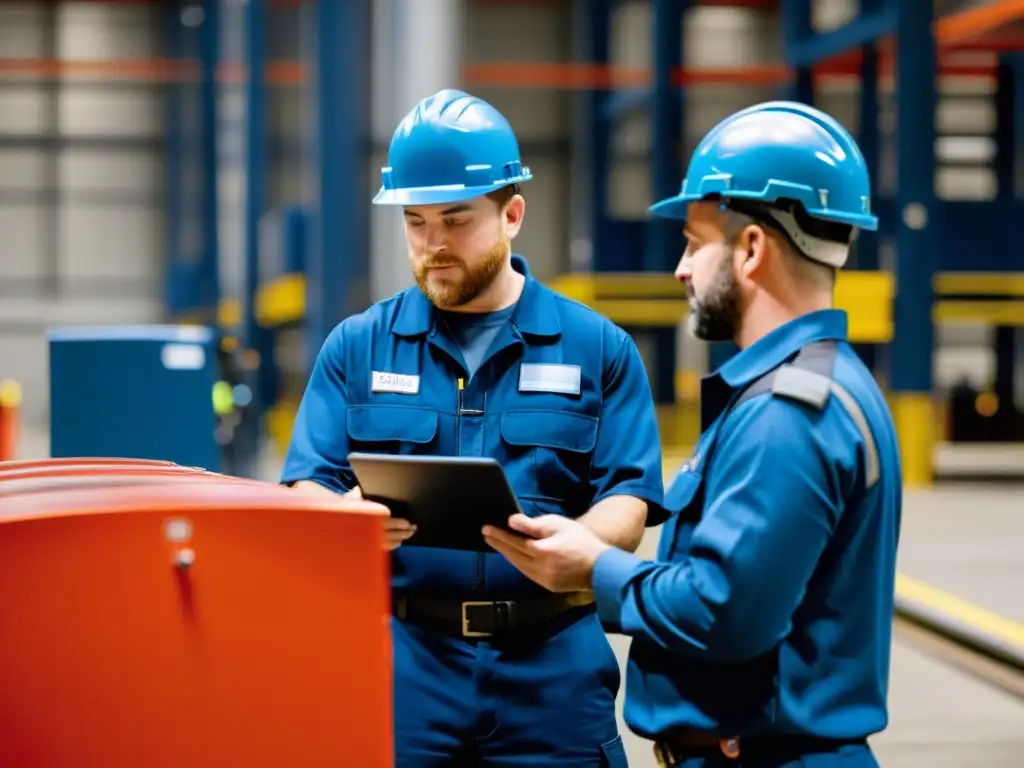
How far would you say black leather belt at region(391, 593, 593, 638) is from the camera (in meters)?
2.90

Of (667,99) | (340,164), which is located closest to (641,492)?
(340,164)

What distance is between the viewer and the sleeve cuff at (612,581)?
7.79 feet

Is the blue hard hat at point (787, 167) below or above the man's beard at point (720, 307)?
above

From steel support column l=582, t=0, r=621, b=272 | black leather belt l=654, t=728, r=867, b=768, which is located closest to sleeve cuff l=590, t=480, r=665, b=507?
black leather belt l=654, t=728, r=867, b=768

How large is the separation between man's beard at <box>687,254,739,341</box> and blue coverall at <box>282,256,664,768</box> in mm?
528

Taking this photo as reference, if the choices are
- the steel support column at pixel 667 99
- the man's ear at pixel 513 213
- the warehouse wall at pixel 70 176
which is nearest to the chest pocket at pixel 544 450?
the man's ear at pixel 513 213

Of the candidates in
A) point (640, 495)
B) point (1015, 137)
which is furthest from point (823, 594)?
point (1015, 137)

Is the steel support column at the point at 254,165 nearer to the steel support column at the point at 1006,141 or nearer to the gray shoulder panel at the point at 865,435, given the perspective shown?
the steel support column at the point at 1006,141

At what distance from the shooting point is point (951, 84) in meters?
31.9

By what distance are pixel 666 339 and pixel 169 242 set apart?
1399 centimetres

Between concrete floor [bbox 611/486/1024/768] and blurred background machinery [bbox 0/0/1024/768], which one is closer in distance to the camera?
concrete floor [bbox 611/486/1024/768]

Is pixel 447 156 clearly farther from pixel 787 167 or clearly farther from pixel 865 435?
pixel 865 435

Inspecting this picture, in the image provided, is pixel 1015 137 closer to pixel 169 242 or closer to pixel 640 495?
pixel 169 242

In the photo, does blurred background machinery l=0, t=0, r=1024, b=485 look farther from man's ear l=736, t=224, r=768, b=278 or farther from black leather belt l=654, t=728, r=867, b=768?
Answer: black leather belt l=654, t=728, r=867, b=768
